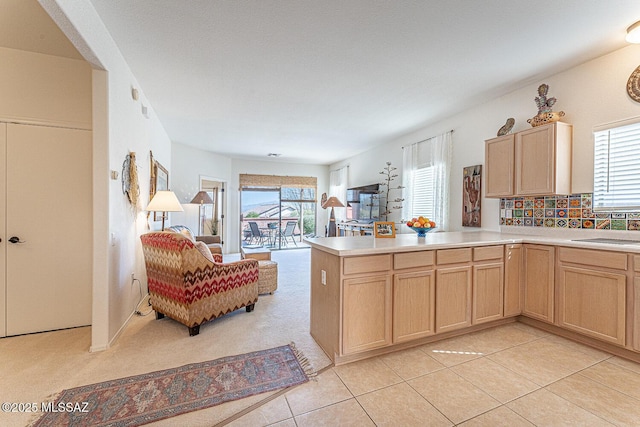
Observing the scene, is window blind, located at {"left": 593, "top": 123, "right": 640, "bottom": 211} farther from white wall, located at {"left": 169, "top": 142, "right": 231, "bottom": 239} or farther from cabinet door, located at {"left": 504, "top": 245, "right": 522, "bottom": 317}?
white wall, located at {"left": 169, "top": 142, "right": 231, "bottom": 239}

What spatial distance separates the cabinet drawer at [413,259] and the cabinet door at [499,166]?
1.65 m

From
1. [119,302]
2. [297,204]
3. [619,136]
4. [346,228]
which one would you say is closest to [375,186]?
[346,228]

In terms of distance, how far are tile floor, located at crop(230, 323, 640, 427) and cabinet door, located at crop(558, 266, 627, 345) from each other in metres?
0.21

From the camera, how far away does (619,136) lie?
261 centimetres

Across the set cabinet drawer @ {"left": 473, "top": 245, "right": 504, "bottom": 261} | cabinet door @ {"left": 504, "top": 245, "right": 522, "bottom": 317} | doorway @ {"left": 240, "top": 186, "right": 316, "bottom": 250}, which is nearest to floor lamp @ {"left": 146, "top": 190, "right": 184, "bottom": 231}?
cabinet drawer @ {"left": 473, "top": 245, "right": 504, "bottom": 261}

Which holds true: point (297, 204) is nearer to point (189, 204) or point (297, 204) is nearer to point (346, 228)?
point (346, 228)

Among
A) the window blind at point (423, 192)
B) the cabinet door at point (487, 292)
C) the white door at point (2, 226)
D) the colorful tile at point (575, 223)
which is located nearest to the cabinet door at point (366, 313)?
the cabinet door at point (487, 292)

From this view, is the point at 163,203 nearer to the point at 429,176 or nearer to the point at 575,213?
the point at 429,176

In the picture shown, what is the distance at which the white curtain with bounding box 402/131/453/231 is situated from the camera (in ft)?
14.2

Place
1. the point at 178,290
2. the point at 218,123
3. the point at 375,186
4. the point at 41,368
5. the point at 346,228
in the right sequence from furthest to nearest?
1. the point at 346,228
2. the point at 375,186
3. the point at 218,123
4. the point at 178,290
5. the point at 41,368

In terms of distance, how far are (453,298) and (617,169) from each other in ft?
6.73

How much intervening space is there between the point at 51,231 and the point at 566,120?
18.1ft

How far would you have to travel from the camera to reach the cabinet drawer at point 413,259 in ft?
7.37

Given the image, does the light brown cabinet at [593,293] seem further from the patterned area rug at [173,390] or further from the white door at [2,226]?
the white door at [2,226]
